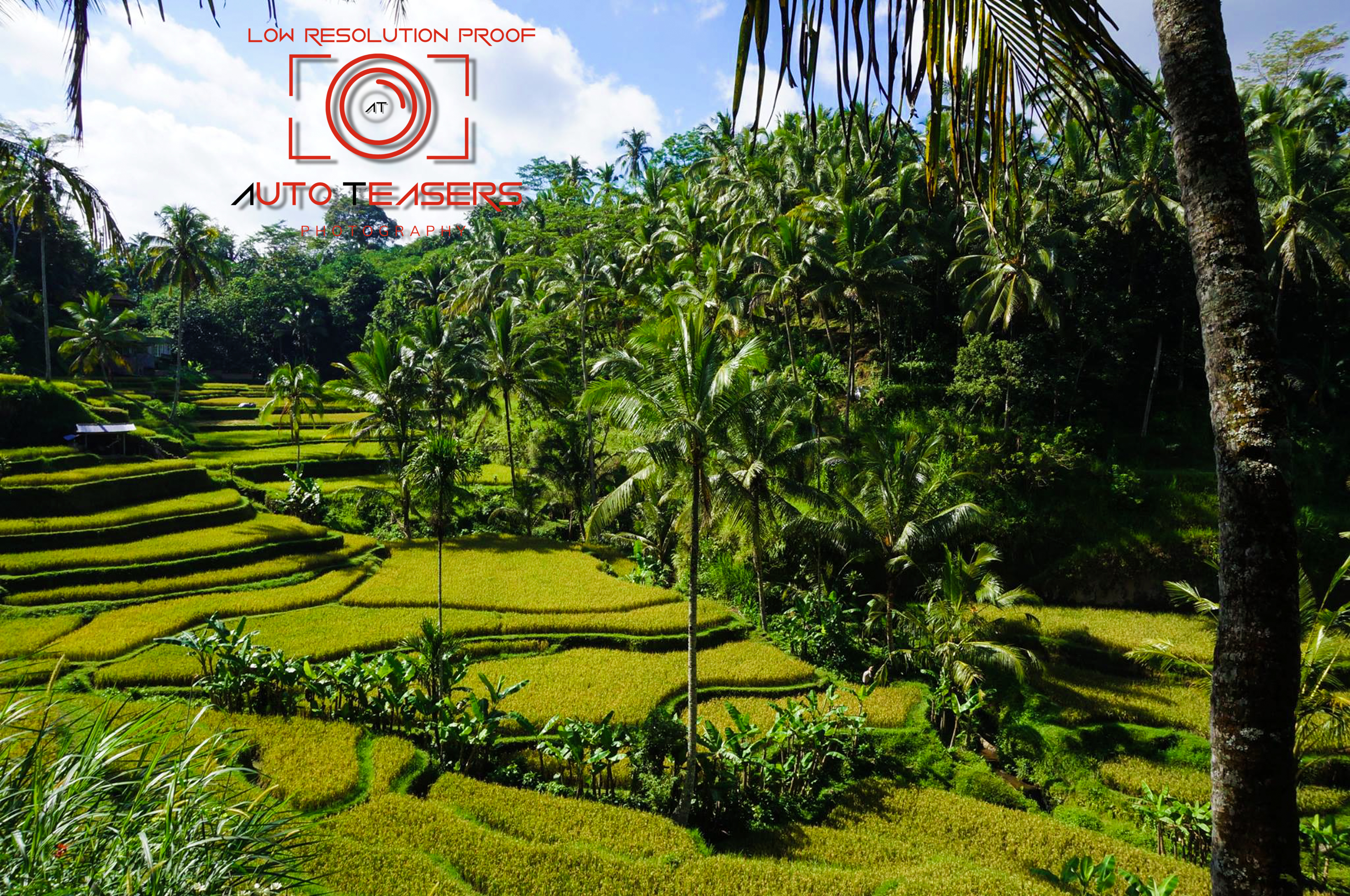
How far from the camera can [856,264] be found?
63.7 feet

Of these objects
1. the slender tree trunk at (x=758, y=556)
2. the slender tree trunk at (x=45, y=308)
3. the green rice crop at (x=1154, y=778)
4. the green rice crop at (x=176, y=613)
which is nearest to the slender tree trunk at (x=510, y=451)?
the green rice crop at (x=176, y=613)

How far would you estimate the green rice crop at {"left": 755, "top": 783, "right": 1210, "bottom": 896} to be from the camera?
732 cm

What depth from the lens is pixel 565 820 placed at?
807 centimetres

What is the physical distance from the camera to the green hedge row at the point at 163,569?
14.1 m

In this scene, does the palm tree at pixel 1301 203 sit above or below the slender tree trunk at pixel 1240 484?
above

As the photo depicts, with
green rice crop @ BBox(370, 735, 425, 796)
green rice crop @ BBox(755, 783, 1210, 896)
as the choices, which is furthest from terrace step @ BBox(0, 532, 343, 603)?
green rice crop @ BBox(755, 783, 1210, 896)

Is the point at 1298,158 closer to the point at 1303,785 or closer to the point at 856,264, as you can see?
the point at 856,264

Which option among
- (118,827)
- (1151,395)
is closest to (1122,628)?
(1151,395)

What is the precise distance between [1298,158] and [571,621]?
75.0 ft

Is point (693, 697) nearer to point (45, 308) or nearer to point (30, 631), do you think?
point (30, 631)

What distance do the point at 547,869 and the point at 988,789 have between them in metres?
6.70

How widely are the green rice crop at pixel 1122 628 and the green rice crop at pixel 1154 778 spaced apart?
3.84 m

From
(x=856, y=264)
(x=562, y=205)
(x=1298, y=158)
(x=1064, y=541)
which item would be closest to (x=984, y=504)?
(x=1064, y=541)

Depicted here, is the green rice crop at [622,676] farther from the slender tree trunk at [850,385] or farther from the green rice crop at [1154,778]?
the slender tree trunk at [850,385]
